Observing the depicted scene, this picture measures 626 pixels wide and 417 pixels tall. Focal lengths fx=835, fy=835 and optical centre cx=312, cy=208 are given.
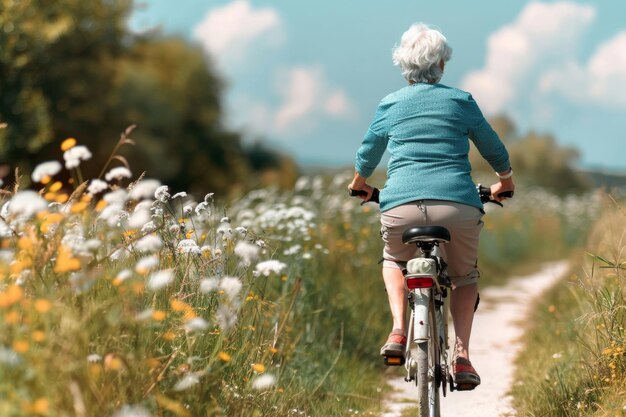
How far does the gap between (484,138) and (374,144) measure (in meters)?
0.58

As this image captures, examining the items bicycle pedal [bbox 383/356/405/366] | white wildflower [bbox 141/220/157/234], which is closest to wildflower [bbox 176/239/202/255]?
white wildflower [bbox 141/220/157/234]

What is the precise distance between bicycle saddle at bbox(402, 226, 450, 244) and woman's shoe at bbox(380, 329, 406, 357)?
0.60 meters

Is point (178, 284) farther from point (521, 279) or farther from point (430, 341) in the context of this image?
point (521, 279)

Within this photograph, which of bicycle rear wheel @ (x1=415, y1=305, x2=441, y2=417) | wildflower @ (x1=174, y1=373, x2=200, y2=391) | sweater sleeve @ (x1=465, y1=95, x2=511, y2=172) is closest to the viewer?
wildflower @ (x1=174, y1=373, x2=200, y2=391)

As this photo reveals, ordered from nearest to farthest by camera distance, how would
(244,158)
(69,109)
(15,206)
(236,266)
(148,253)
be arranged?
(15,206), (148,253), (236,266), (69,109), (244,158)

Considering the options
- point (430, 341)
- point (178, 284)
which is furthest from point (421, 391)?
point (178, 284)

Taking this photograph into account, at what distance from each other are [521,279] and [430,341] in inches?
378

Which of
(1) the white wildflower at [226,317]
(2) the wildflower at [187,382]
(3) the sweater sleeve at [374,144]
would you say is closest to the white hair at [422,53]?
(3) the sweater sleeve at [374,144]

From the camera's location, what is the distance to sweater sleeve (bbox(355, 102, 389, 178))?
445cm

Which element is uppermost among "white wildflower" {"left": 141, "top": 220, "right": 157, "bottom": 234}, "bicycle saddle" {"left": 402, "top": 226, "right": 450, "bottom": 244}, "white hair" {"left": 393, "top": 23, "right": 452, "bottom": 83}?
"white hair" {"left": 393, "top": 23, "right": 452, "bottom": 83}

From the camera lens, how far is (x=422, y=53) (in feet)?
14.3

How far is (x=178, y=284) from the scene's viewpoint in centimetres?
416

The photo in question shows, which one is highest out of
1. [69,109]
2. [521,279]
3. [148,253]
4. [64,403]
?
[69,109]

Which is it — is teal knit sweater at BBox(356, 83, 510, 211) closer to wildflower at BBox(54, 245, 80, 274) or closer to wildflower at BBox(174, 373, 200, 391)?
wildflower at BBox(174, 373, 200, 391)
